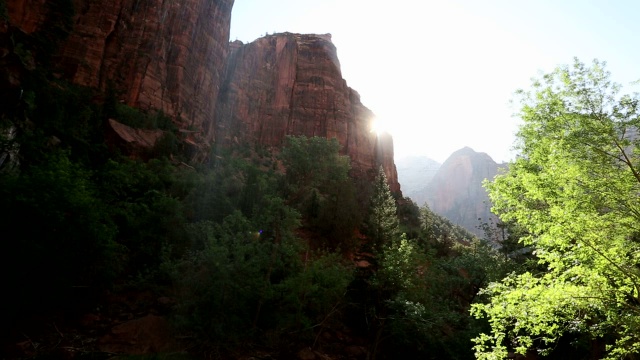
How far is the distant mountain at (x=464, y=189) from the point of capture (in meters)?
144

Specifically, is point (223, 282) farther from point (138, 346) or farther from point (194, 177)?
point (194, 177)

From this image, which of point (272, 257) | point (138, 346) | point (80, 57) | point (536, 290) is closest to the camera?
point (536, 290)

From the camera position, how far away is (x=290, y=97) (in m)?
70.4

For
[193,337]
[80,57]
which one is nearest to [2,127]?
[193,337]

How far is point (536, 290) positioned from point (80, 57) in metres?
45.2

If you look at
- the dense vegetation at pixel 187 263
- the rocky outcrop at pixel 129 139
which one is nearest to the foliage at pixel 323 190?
the dense vegetation at pixel 187 263

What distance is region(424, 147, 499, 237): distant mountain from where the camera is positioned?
144250mm

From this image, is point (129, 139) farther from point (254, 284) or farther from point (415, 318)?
point (415, 318)

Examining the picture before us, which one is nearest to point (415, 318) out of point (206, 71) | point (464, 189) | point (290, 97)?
point (206, 71)

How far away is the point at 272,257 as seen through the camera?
1331cm

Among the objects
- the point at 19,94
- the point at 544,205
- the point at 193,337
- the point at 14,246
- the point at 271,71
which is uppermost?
the point at 271,71

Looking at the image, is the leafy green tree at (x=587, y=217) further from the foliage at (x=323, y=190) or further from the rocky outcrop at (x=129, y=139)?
the rocky outcrop at (x=129, y=139)

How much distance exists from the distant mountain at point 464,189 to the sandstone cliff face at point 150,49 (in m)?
124

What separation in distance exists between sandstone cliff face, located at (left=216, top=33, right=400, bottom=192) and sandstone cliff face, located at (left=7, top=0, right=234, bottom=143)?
9.93 meters
